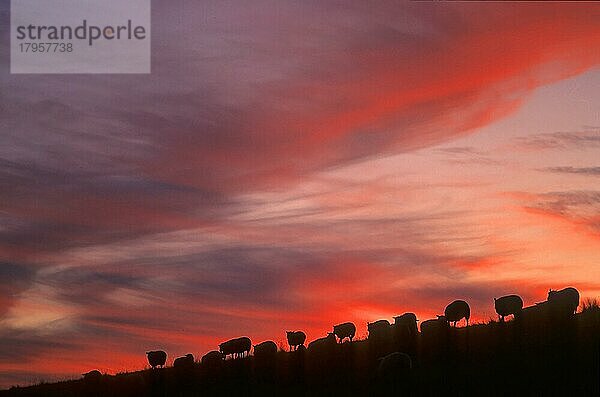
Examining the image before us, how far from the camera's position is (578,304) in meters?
37.5

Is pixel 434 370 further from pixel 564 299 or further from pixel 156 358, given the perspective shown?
pixel 156 358

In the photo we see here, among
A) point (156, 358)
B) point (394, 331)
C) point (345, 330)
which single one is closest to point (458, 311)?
point (394, 331)

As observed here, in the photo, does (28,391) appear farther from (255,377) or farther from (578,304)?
(578,304)

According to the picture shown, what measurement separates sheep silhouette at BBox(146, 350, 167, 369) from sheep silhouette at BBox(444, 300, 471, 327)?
18273mm

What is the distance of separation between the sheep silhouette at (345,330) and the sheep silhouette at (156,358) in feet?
35.1

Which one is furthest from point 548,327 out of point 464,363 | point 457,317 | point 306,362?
point 306,362

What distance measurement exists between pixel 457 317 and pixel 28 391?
978 inches

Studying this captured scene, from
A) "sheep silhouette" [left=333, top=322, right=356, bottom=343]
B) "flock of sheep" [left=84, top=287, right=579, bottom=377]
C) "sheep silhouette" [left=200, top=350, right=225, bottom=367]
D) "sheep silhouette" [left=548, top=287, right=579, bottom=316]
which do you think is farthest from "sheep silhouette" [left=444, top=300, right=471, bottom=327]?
"sheep silhouette" [left=200, top=350, right=225, bottom=367]

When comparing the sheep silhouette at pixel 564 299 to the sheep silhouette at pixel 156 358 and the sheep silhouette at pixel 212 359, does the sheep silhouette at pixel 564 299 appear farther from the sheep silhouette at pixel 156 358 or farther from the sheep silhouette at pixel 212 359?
the sheep silhouette at pixel 156 358

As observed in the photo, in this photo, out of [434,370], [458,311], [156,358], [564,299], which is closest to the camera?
[434,370]

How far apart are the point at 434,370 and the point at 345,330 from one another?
17.2 metres

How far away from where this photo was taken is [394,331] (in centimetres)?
4134

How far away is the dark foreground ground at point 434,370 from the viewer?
25500 mm

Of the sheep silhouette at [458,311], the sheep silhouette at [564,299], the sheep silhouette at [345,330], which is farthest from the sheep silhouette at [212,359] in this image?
the sheep silhouette at [564,299]
